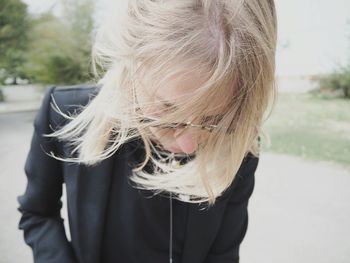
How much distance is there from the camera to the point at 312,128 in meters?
4.37

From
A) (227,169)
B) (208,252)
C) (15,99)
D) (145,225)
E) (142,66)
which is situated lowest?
(15,99)

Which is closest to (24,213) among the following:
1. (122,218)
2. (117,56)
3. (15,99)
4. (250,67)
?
(122,218)

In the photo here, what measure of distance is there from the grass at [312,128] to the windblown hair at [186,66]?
1729mm

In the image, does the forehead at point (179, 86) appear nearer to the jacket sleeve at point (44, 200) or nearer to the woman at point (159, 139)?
the woman at point (159, 139)

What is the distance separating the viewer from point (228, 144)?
0.66 metres

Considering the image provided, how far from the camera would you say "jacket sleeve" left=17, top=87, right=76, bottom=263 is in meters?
0.66

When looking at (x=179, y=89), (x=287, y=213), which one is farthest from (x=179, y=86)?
(x=287, y=213)

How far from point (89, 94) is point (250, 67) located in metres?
0.34

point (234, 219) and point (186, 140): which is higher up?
point (186, 140)

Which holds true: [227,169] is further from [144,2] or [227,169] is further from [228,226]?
[144,2]

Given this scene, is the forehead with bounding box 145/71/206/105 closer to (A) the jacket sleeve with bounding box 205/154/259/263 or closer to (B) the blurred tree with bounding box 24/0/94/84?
(A) the jacket sleeve with bounding box 205/154/259/263

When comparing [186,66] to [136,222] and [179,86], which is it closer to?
[179,86]

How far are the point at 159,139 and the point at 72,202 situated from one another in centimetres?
23

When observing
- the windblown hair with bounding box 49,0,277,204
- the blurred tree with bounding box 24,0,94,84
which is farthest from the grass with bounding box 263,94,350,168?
the blurred tree with bounding box 24,0,94,84
